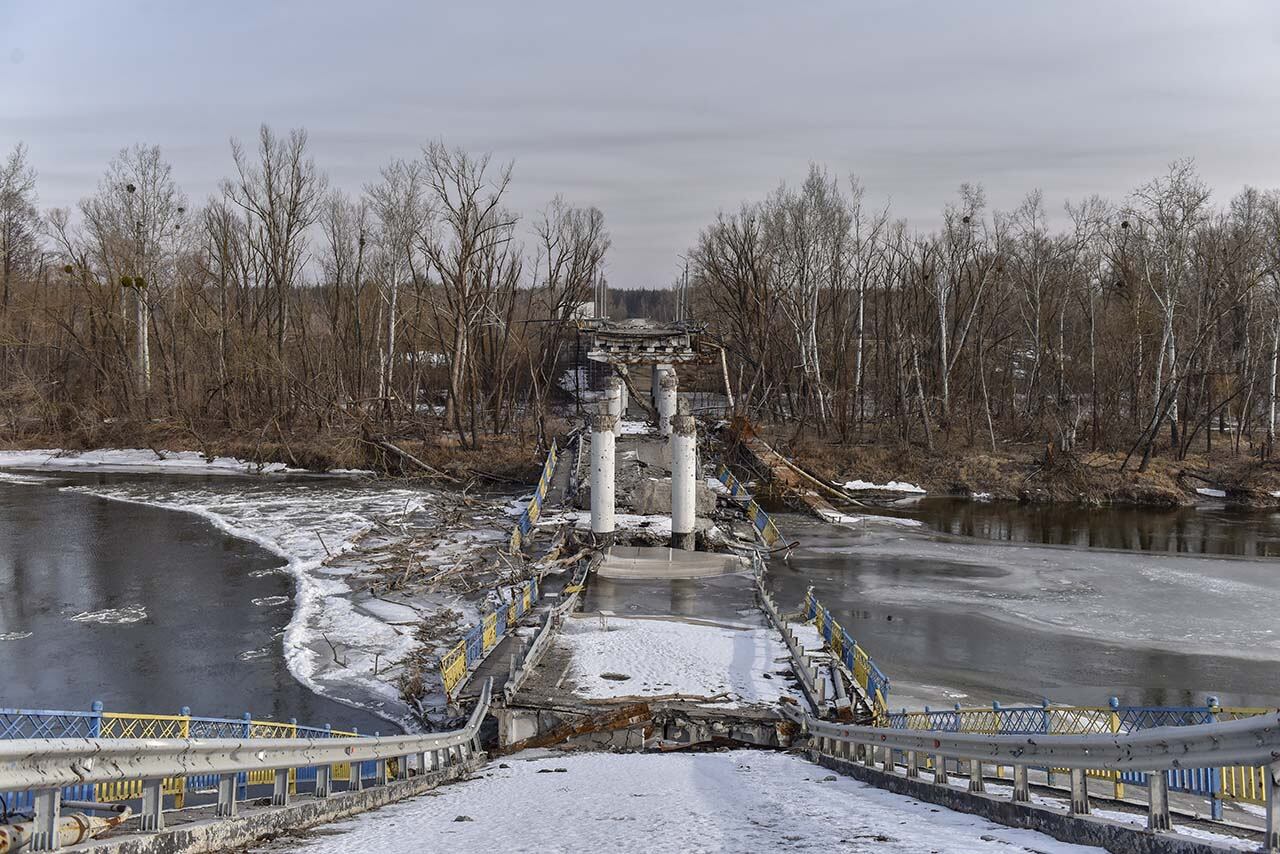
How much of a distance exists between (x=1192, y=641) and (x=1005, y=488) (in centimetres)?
2340

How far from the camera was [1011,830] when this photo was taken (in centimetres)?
679

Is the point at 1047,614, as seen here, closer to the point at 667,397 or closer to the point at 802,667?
the point at 802,667

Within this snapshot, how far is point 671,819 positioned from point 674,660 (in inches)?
365

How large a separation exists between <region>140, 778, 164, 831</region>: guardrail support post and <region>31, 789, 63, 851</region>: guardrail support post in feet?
2.68

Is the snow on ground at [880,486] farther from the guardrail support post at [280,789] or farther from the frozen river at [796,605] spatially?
the guardrail support post at [280,789]

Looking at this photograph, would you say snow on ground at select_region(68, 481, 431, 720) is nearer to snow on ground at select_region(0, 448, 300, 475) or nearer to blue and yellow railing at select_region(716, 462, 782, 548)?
snow on ground at select_region(0, 448, 300, 475)

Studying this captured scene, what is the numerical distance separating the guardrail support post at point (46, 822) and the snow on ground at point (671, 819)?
181 centimetres

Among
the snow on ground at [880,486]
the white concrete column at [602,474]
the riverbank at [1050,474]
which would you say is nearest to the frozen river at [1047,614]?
the white concrete column at [602,474]

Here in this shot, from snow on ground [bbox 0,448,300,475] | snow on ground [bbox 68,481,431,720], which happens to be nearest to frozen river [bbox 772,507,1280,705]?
snow on ground [bbox 68,481,431,720]

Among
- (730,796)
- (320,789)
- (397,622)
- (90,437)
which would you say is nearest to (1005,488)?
(397,622)

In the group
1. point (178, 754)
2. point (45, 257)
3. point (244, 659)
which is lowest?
point (244, 659)

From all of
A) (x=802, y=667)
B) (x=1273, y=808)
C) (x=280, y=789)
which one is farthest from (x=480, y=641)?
(x=1273, y=808)

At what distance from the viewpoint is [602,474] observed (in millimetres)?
26984

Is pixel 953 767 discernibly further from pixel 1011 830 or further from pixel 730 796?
pixel 1011 830
